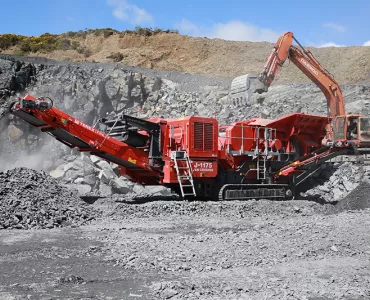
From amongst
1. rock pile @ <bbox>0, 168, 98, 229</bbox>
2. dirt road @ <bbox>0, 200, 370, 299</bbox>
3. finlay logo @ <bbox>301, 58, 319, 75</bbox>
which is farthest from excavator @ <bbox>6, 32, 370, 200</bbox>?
dirt road @ <bbox>0, 200, 370, 299</bbox>

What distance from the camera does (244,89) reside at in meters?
20.4

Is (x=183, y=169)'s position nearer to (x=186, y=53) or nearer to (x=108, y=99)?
(x=108, y=99)

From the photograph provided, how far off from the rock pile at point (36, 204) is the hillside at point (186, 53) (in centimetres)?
2285

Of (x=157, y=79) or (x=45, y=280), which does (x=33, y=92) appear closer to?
(x=157, y=79)

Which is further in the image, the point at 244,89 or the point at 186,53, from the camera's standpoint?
the point at 186,53

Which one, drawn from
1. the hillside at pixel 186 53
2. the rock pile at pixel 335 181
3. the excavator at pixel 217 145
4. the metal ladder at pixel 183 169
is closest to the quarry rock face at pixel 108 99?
the rock pile at pixel 335 181

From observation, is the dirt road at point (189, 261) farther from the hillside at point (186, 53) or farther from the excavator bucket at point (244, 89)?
the hillside at point (186, 53)

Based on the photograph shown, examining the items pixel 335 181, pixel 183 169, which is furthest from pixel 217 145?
pixel 335 181

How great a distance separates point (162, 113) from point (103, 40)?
19153 mm

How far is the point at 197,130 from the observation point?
41.0ft

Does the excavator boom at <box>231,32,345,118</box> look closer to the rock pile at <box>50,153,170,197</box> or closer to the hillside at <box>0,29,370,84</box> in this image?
the rock pile at <box>50,153,170,197</box>

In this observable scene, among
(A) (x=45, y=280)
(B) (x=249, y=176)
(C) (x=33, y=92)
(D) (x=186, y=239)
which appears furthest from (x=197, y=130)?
(C) (x=33, y=92)

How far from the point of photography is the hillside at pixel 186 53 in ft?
111

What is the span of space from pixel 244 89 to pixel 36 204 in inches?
484
